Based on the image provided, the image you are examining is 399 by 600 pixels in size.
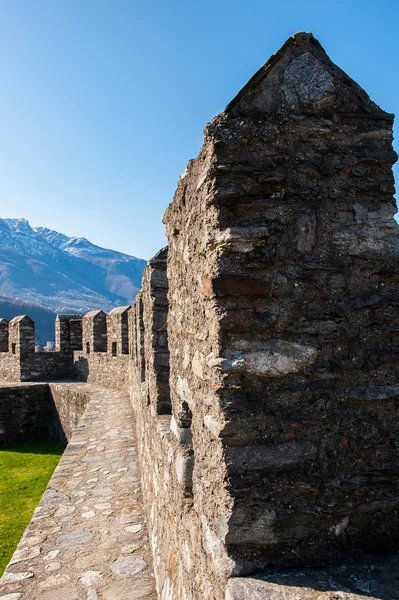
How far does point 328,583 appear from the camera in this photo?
1.76 m

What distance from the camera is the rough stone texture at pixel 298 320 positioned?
6.39 feet

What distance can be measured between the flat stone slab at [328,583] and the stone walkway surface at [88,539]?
6.80 feet

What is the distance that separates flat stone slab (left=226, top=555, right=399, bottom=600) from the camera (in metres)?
1.68

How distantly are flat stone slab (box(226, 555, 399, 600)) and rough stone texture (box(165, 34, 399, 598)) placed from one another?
0.24 ft

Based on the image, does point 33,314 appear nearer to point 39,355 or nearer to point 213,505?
point 39,355

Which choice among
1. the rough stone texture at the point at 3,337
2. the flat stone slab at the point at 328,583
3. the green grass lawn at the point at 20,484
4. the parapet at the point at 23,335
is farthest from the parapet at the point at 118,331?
the flat stone slab at the point at 328,583

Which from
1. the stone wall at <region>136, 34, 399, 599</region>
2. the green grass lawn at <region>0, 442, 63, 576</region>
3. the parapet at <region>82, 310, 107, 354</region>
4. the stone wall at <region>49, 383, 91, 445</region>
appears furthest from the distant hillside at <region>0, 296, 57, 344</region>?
the stone wall at <region>136, 34, 399, 599</region>

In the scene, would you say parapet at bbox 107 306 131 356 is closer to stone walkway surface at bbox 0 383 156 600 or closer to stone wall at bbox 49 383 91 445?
stone wall at bbox 49 383 91 445

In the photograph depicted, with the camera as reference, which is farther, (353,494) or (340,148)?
(340,148)

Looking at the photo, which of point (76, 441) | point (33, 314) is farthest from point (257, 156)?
point (33, 314)

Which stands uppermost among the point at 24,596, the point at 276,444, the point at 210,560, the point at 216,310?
the point at 216,310

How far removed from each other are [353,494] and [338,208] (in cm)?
122

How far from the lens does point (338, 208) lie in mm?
2117

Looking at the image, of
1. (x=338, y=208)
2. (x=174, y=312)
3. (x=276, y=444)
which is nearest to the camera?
(x=276, y=444)
